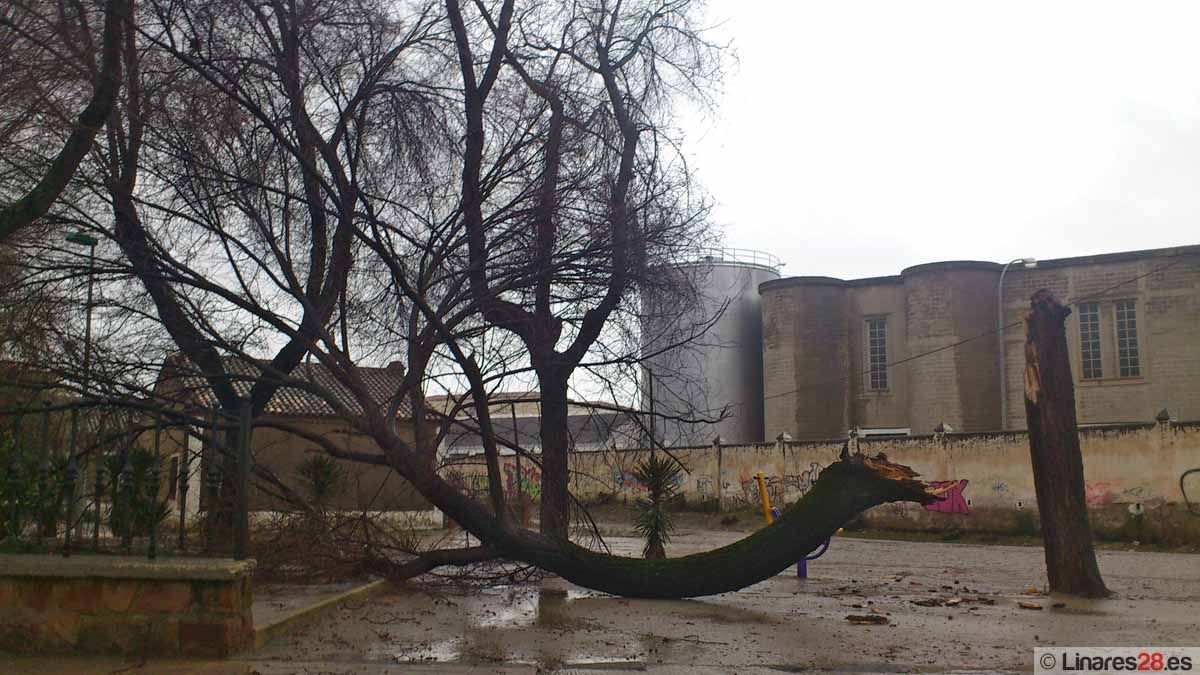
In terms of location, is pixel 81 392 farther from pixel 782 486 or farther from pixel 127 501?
pixel 782 486

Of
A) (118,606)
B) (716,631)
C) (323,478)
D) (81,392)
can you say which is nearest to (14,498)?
(118,606)

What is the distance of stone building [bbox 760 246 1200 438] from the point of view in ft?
103

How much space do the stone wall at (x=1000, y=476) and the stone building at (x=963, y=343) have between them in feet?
14.9

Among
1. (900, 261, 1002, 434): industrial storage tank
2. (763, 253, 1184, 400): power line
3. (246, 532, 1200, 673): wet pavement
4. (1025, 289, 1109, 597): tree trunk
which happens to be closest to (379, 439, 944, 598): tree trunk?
(246, 532, 1200, 673): wet pavement

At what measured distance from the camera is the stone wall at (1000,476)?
2081 centimetres

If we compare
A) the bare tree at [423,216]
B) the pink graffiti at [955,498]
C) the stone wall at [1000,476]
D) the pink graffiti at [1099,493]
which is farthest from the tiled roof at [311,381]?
the pink graffiti at [1099,493]

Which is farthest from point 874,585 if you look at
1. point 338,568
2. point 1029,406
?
point 338,568

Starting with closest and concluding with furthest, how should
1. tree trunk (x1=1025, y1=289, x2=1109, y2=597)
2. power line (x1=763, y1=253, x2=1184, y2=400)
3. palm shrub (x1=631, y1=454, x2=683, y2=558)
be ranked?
tree trunk (x1=1025, y1=289, x2=1109, y2=597) < palm shrub (x1=631, y1=454, x2=683, y2=558) < power line (x1=763, y1=253, x2=1184, y2=400)

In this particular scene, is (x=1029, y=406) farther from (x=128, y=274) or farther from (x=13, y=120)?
(x=13, y=120)

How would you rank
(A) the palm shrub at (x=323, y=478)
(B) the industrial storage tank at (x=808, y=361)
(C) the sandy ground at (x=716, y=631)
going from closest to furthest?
(C) the sandy ground at (x=716, y=631)
(A) the palm shrub at (x=323, y=478)
(B) the industrial storage tank at (x=808, y=361)

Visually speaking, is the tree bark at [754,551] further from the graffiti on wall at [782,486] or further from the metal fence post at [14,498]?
the graffiti on wall at [782,486]

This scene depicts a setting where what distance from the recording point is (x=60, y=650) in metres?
5.94

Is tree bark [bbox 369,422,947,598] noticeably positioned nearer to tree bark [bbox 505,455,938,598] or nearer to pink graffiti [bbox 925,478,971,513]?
tree bark [bbox 505,455,938,598]

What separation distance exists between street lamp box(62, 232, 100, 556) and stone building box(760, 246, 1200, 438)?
82.9ft
